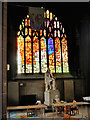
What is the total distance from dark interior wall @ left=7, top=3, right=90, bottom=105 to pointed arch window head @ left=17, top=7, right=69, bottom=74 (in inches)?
16.3

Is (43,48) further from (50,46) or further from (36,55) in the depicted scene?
(36,55)

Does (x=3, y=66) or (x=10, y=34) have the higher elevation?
(x=10, y=34)

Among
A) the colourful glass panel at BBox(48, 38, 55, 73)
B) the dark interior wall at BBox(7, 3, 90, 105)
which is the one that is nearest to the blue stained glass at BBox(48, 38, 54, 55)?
the colourful glass panel at BBox(48, 38, 55, 73)

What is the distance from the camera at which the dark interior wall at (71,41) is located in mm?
12727

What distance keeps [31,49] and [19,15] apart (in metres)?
2.53

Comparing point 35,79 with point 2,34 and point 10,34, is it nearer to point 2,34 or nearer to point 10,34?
point 10,34

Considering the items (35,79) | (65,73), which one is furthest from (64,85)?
(35,79)

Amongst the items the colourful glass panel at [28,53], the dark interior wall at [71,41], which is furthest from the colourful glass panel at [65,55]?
the colourful glass panel at [28,53]

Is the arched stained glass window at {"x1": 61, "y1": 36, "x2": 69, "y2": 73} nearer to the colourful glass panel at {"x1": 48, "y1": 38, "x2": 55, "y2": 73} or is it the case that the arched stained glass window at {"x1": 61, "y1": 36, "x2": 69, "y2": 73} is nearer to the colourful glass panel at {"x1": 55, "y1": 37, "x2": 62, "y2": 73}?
the colourful glass panel at {"x1": 55, "y1": 37, "x2": 62, "y2": 73}

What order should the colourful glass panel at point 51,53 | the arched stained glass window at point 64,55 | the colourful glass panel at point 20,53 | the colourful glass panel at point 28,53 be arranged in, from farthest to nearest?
A: the arched stained glass window at point 64,55, the colourful glass panel at point 51,53, the colourful glass panel at point 28,53, the colourful glass panel at point 20,53

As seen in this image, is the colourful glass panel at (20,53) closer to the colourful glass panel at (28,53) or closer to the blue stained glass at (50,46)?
the colourful glass panel at (28,53)

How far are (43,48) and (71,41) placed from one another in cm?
216

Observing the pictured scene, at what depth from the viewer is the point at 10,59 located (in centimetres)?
1273

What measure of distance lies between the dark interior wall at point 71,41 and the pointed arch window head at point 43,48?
0.42 metres
